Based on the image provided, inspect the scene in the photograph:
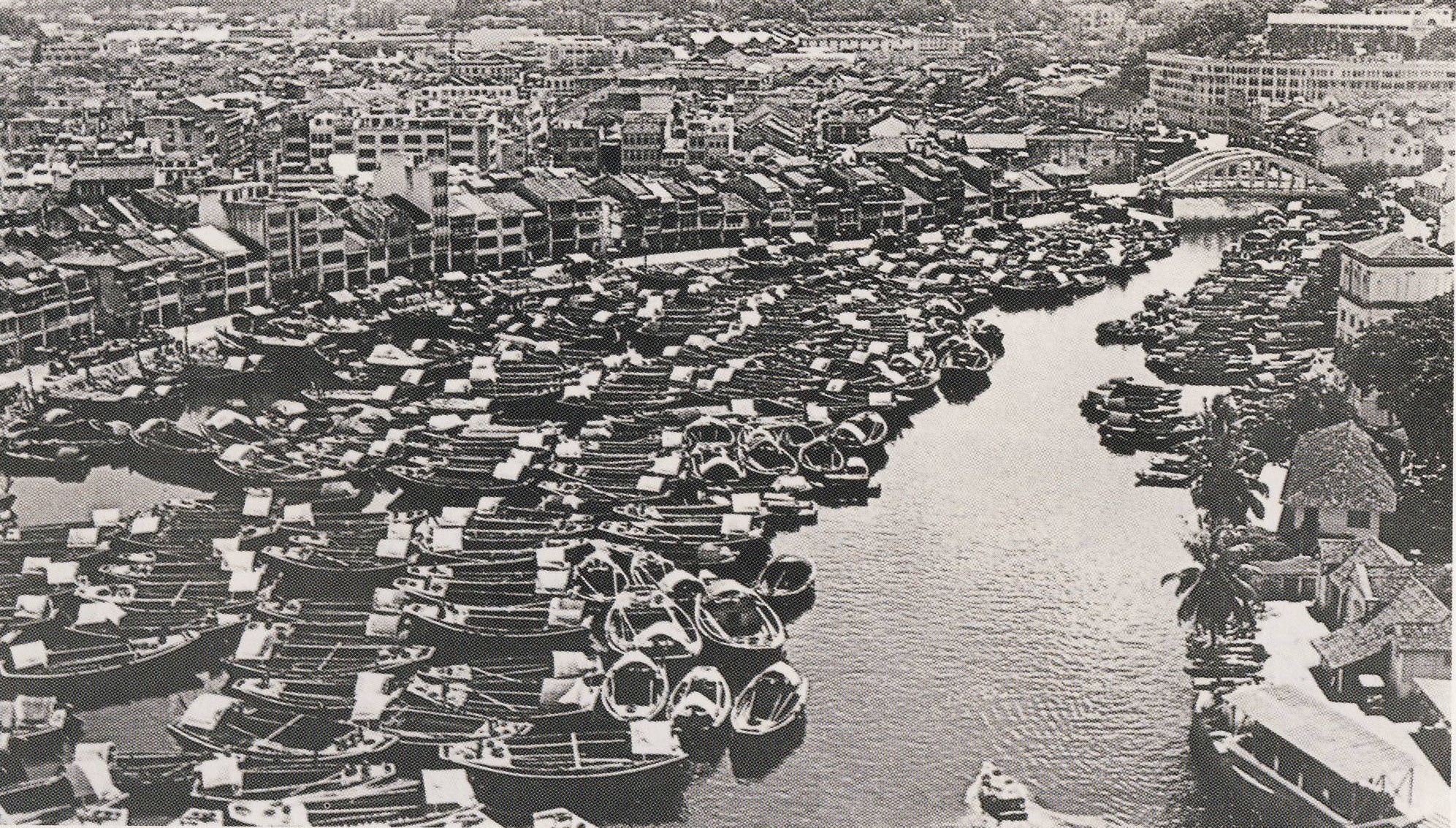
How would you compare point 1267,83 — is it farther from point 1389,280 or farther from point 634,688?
point 634,688

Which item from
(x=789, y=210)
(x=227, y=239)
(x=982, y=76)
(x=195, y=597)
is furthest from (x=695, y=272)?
(x=195, y=597)

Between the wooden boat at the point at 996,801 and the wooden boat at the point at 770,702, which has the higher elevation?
the wooden boat at the point at 770,702

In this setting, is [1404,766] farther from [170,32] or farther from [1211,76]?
[170,32]

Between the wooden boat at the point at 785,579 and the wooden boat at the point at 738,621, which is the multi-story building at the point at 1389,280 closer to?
the wooden boat at the point at 785,579

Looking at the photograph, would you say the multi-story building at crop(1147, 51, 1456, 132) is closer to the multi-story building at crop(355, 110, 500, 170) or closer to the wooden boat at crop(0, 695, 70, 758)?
the wooden boat at crop(0, 695, 70, 758)

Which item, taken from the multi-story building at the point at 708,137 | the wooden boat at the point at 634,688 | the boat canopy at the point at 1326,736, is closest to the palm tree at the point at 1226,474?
the boat canopy at the point at 1326,736

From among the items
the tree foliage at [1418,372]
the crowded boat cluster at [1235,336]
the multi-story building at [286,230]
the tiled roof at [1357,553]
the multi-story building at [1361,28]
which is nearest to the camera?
the tiled roof at [1357,553]
